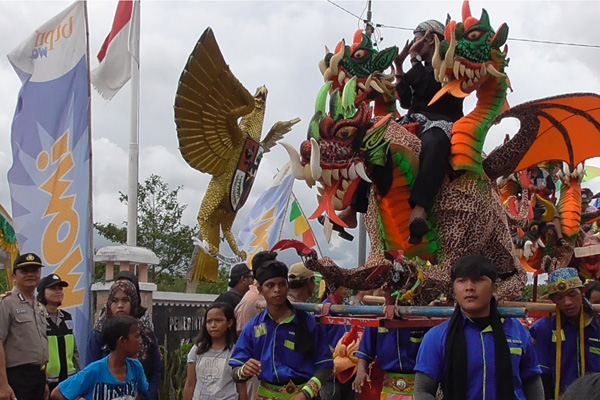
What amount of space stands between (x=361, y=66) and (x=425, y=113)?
588 mm

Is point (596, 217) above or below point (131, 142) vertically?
below

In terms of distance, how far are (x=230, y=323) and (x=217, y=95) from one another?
4.56 meters

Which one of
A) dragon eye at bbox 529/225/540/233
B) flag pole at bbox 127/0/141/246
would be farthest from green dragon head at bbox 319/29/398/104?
flag pole at bbox 127/0/141/246

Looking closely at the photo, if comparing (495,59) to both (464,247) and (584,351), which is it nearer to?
(464,247)

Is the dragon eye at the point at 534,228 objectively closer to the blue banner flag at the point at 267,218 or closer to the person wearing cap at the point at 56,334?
the blue banner flag at the point at 267,218

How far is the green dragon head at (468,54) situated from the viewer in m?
4.45

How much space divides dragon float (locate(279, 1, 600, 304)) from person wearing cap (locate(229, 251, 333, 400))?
1.04ft

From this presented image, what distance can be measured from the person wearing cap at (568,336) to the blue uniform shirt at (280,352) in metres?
1.37

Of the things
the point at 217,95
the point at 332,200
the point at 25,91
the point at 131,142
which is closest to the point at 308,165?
the point at 332,200

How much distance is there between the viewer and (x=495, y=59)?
4570 mm

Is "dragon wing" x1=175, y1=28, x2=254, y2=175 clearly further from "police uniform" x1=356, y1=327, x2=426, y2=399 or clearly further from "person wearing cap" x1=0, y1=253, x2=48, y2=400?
"police uniform" x1=356, y1=327, x2=426, y2=399

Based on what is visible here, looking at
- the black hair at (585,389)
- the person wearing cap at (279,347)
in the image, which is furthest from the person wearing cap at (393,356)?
the black hair at (585,389)

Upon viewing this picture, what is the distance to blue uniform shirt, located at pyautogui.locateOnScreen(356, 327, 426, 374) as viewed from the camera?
4043mm

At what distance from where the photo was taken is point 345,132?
4.11m
